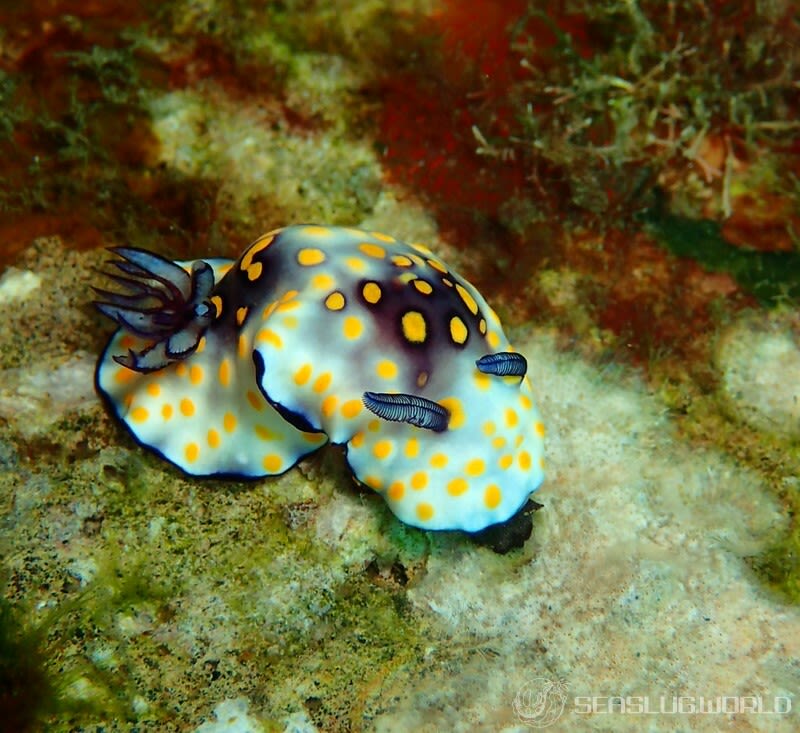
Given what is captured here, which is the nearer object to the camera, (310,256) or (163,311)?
(310,256)

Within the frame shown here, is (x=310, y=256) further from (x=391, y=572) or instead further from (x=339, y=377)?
(x=391, y=572)

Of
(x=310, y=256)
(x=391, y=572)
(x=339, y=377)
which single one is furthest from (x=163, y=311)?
(x=391, y=572)

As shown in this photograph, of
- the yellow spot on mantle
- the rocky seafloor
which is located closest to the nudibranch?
the yellow spot on mantle

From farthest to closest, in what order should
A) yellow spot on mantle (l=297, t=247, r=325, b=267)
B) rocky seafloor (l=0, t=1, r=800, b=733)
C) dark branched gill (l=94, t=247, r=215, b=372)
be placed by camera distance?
1. dark branched gill (l=94, t=247, r=215, b=372)
2. yellow spot on mantle (l=297, t=247, r=325, b=267)
3. rocky seafloor (l=0, t=1, r=800, b=733)

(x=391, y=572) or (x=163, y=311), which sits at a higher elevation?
(x=163, y=311)

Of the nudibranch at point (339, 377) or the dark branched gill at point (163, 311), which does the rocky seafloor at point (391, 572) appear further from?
the dark branched gill at point (163, 311)

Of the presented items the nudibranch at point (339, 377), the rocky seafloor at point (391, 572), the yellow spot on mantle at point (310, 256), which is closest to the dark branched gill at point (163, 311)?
the nudibranch at point (339, 377)

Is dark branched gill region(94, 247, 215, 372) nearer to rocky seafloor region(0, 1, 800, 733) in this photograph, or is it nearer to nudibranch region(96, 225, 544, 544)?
nudibranch region(96, 225, 544, 544)

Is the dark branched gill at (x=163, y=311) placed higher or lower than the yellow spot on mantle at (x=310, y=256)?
lower
